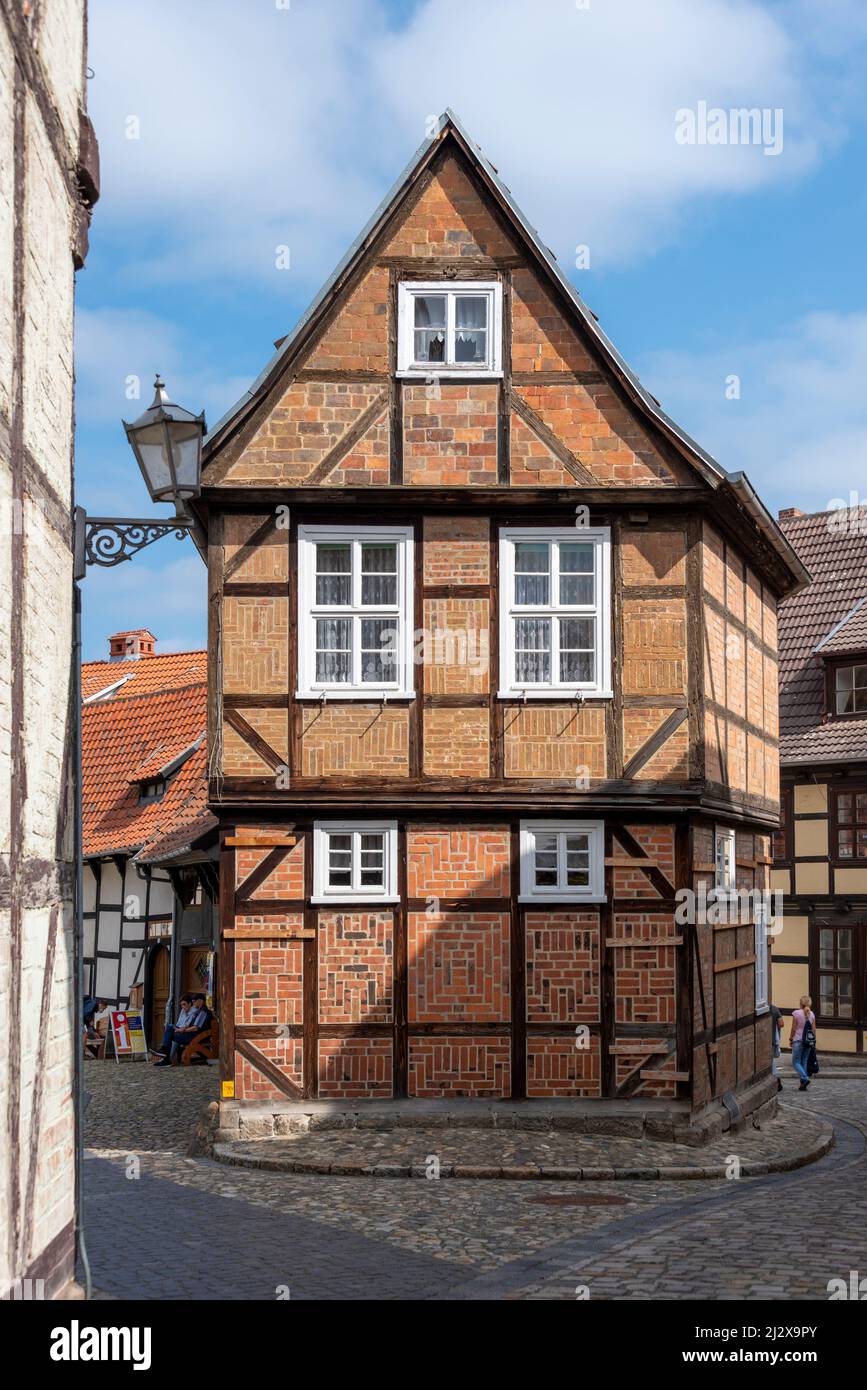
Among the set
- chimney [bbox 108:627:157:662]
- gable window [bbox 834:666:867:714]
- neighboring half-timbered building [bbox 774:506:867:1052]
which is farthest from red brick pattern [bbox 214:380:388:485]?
chimney [bbox 108:627:157:662]

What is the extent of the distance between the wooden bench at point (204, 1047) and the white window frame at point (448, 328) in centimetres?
1287

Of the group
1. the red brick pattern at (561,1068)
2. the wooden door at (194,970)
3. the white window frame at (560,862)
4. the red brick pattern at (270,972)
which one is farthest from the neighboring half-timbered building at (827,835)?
the red brick pattern at (270,972)

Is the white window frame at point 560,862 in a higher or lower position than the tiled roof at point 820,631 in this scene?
lower

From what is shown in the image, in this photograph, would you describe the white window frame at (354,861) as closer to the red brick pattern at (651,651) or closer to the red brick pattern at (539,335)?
the red brick pattern at (651,651)

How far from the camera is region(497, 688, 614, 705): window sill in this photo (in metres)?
16.9

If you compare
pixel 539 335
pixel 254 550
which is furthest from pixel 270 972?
pixel 539 335

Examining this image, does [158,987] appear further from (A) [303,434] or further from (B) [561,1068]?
(A) [303,434]

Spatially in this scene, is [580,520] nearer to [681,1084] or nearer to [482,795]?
[482,795]

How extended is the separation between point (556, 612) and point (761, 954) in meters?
6.84

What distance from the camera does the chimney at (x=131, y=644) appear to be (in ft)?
154

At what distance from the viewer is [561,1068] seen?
16.7 meters
